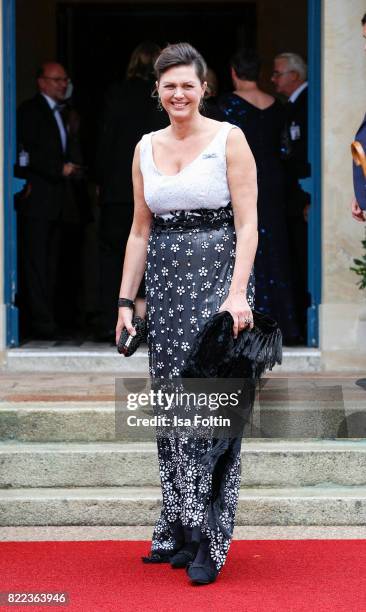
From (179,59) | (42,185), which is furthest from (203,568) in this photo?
(42,185)

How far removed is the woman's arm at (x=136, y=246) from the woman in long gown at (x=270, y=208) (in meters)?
3.57

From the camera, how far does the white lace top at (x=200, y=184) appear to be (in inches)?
193

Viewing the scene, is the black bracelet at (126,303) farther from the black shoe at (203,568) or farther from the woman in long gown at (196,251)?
the black shoe at (203,568)

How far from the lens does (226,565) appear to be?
5195 mm

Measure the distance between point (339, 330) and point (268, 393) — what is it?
157 centimetres

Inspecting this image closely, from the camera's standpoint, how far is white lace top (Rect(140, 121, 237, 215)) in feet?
16.1

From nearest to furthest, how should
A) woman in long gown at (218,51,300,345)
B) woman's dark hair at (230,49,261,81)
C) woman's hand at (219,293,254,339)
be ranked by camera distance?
woman's hand at (219,293,254,339)
woman's dark hair at (230,49,261,81)
woman in long gown at (218,51,300,345)

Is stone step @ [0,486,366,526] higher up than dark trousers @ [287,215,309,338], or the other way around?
dark trousers @ [287,215,309,338]

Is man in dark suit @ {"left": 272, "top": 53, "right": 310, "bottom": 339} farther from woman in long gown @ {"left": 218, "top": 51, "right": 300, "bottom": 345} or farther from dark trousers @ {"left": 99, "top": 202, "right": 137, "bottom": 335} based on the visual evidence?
dark trousers @ {"left": 99, "top": 202, "right": 137, "bottom": 335}

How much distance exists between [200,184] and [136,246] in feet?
1.37

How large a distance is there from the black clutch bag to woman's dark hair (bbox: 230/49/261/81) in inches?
148

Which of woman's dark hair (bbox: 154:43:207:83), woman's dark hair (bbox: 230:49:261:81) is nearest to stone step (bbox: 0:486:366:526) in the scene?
woman's dark hair (bbox: 154:43:207:83)

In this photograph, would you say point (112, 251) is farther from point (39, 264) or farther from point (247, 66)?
point (247, 66)

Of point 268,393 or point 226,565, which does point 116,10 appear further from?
point 226,565
